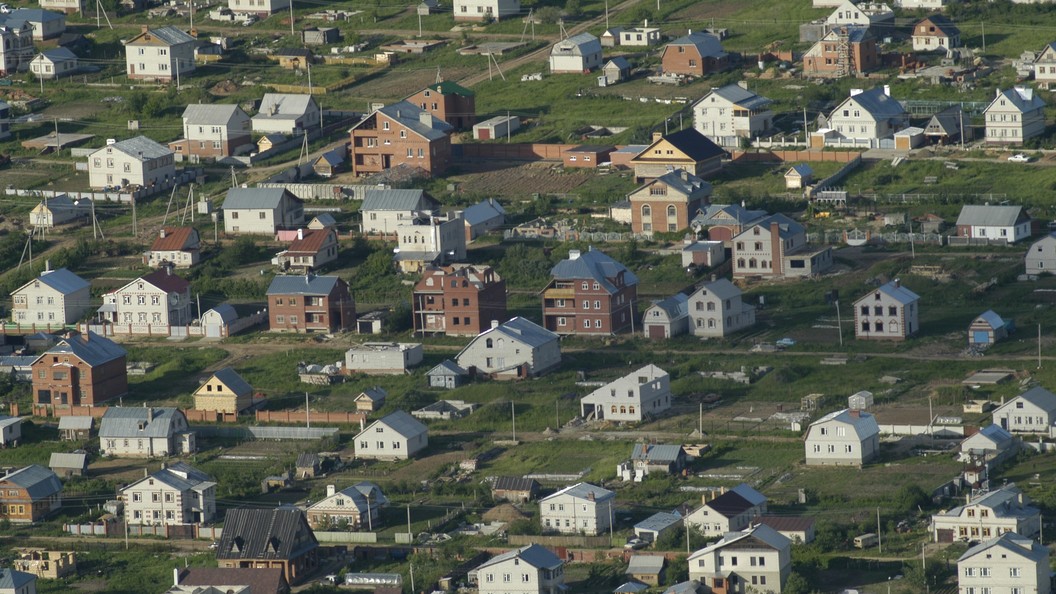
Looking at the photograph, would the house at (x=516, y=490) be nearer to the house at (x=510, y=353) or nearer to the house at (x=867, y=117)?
the house at (x=510, y=353)

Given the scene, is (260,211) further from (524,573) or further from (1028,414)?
(524,573)

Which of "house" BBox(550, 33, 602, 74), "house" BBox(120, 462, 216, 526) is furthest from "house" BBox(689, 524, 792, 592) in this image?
"house" BBox(550, 33, 602, 74)

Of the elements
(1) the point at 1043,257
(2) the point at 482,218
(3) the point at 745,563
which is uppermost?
(2) the point at 482,218

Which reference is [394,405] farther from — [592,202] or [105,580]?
[592,202]

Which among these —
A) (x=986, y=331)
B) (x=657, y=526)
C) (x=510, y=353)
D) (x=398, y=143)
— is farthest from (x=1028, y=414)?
(x=398, y=143)


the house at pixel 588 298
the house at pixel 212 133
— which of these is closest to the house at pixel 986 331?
the house at pixel 588 298

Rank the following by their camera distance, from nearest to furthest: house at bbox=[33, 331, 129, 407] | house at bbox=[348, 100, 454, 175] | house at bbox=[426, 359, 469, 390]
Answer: house at bbox=[426, 359, 469, 390] → house at bbox=[33, 331, 129, 407] → house at bbox=[348, 100, 454, 175]

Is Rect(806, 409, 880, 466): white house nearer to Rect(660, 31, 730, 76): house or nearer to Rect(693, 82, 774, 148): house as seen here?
Rect(693, 82, 774, 148): house
